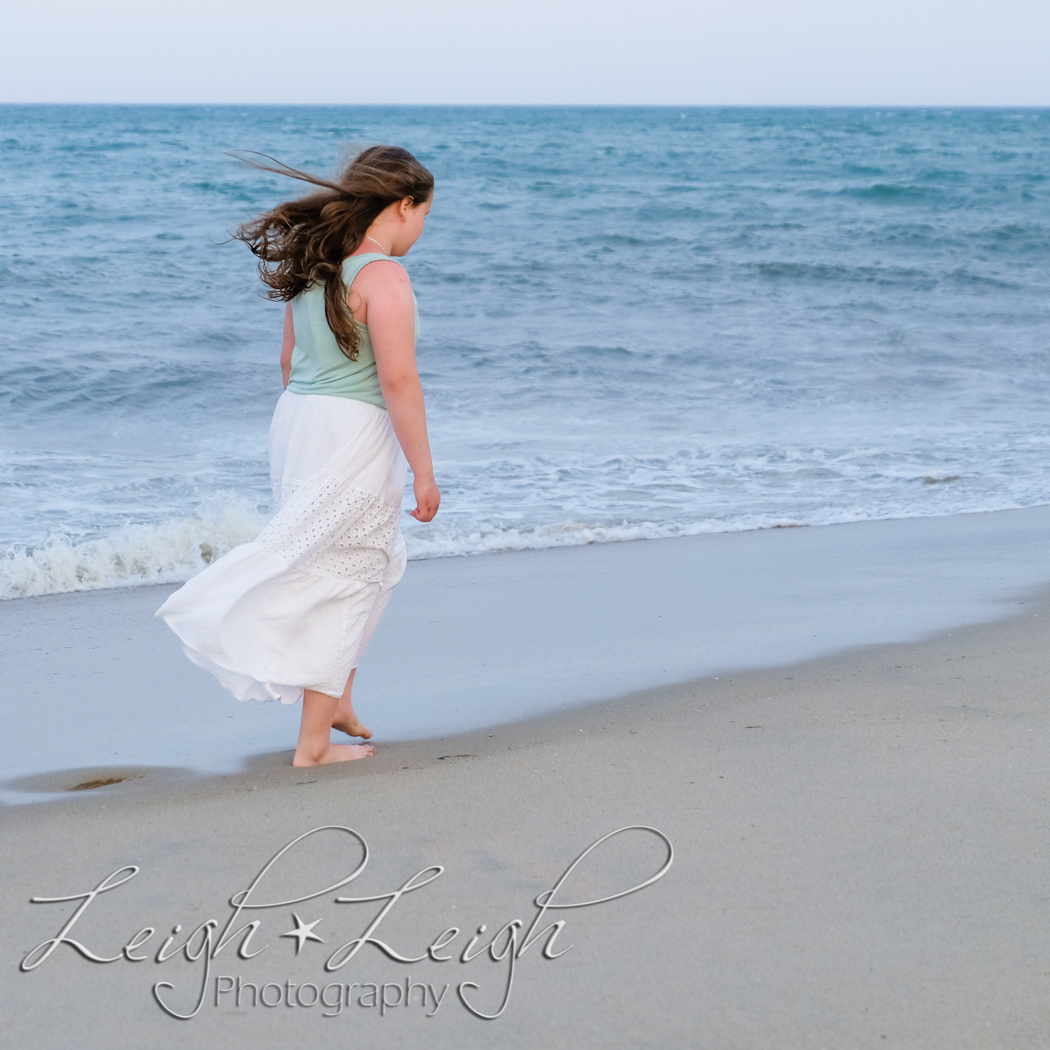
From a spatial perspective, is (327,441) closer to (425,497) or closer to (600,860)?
(425,497)

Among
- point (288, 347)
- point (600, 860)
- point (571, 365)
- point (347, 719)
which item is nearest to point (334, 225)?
point (288, 347)

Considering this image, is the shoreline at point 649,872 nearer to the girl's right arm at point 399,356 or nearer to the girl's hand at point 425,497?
the girl's hand at point 425,497

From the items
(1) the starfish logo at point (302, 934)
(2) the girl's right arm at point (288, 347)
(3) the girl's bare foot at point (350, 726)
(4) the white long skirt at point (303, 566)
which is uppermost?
(2) the girl's right arm at point (288, 347)

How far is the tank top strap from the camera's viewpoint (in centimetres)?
260

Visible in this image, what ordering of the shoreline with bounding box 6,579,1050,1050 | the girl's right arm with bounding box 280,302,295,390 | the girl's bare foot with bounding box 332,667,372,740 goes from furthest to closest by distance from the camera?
the girl's bare foot with bounding box 332,667,372,740, the girl's right arm with bounding box 280,302,295,390, the shoreline with bounding box 6,579,1050,1050

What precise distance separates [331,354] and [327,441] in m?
0.20

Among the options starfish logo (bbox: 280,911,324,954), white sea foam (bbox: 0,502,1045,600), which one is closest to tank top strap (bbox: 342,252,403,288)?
starfish logo (bbox: 280,911,324,954)

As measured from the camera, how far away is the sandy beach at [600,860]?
1725mm

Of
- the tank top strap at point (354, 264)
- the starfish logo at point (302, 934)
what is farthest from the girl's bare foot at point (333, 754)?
the tank top strap at point (354, 264)

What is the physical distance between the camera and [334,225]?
263 cm

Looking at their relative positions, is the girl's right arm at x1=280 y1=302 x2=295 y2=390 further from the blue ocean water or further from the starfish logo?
the starfish logo

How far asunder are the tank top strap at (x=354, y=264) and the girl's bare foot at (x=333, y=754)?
44.7 inches

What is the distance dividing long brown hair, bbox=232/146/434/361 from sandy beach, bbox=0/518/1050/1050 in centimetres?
110

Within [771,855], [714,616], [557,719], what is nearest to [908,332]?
[714,616]
